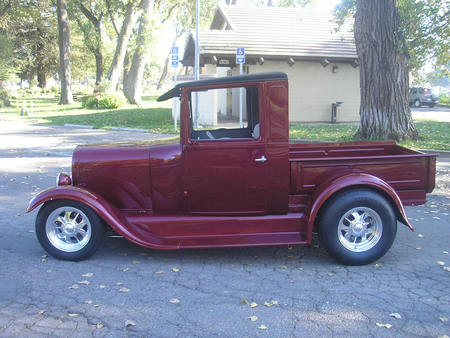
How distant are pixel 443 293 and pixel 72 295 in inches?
129

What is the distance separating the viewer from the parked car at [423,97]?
108 feet

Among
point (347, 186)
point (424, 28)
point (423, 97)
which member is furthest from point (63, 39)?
point (347, 186)

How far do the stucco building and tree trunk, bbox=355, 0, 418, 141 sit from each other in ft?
26.3

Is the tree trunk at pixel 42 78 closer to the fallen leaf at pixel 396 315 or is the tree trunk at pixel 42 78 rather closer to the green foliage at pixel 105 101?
the green foliage at pixel 105 101

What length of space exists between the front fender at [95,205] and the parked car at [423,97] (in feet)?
108

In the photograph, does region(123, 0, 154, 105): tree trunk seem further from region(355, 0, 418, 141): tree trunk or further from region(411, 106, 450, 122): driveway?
region(355, 0, 418, 141): tree trunk

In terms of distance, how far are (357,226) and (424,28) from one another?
406 inches

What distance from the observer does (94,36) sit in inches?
1508

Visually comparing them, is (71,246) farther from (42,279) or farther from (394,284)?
(394,284)

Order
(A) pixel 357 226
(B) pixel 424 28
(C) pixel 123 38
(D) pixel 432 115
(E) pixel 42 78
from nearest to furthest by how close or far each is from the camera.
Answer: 1. (A) pixel 357 226
2. (B) pixel 424 28
3. (D) pixel 432 115
4. (C) pixel 123 38
5. (E) pixel 42 78

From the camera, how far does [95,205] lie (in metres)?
4.47

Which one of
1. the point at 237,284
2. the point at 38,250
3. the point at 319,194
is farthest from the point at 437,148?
the point at 38,250

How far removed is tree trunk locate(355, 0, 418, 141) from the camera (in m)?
11.6

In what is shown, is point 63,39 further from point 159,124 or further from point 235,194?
point 235,194
